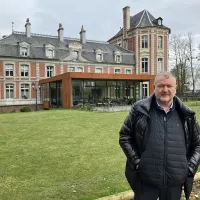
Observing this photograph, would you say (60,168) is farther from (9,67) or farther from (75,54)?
(75,54)

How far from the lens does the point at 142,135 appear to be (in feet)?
7.56

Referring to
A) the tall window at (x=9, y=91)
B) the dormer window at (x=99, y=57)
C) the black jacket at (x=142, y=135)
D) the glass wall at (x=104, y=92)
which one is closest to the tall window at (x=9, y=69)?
the tall window at (x=9, y=91)

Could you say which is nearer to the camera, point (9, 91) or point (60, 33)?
point (9, 91)

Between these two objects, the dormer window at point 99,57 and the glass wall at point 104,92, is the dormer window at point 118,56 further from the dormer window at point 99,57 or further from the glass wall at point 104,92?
the glass wall at point 104,92

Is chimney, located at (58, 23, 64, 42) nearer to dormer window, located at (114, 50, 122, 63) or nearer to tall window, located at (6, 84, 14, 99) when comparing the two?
dormer window, located at (114, 50, 122, 63)

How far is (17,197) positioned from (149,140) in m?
2.28

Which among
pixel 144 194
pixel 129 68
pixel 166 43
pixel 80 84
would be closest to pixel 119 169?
pixel 144 194

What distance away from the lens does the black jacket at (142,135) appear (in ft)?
7.57

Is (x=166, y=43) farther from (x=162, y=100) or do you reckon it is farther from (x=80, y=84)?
(x=162, y=100)

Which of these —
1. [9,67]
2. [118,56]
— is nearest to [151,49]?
[118,56]

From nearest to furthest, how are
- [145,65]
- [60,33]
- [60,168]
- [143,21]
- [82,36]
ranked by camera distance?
[60,168] → [60,33] → [82,36] → [145,65] → [143,21]

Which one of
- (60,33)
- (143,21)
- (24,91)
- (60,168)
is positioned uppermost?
(143,21)

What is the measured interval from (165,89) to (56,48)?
3083cm

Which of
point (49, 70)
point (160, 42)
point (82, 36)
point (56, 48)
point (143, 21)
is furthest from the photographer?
point (143, 21)
